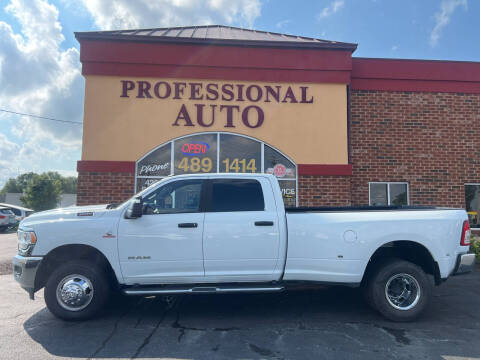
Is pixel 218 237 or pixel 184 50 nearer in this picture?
pixel 218 237

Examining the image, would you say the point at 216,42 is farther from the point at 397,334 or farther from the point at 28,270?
the point at 397,334

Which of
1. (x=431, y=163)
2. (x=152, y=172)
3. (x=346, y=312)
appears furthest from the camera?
(x=431, y=163)

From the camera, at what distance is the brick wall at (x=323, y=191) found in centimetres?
961

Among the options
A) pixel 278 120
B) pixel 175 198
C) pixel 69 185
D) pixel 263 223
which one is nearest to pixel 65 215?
pixel 175 198

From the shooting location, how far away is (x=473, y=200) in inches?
410

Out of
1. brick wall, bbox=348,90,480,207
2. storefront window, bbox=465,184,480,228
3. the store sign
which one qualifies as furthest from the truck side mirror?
storefront window, bbox=465,184,480,228

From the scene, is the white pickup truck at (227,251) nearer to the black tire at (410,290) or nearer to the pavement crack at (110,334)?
the black tire at (410,290)

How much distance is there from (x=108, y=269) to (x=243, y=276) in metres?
1.88

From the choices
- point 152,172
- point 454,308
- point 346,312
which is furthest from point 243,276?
point 152,172

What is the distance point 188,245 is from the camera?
15.8ft

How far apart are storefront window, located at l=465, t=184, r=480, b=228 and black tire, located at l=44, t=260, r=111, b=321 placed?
10012 millimetres

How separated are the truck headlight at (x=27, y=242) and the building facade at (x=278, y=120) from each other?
4457 millimetres

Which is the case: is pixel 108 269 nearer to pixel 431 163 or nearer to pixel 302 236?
pixel 302 236

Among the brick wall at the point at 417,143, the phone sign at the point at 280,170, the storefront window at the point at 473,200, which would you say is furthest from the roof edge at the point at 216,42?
the storefront window at the point at 473,200
